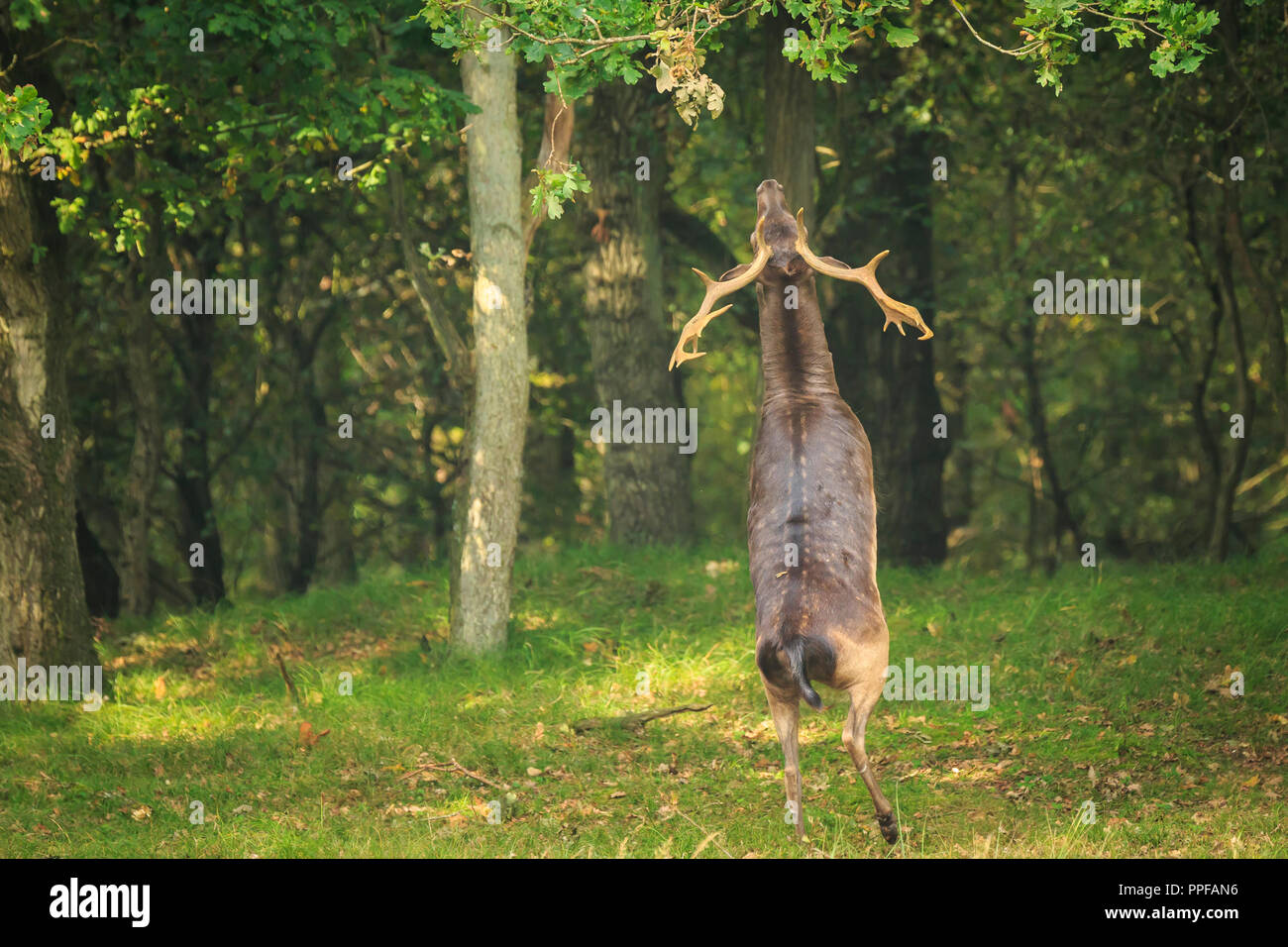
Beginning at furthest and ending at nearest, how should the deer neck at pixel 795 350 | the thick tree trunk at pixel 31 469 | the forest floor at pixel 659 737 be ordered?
the thick tree trunk at pixel 31 469 → the forest floor at pixel 659 737 → the deer neck at pixel 795 350

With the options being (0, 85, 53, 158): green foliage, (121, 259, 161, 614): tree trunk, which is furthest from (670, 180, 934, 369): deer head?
(121, 259, 161, 614): tree trunk

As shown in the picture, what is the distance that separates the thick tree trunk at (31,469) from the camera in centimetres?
1096

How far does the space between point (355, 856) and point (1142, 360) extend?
1687 cm

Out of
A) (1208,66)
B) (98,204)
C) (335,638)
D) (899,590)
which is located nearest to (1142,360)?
(1208,66)

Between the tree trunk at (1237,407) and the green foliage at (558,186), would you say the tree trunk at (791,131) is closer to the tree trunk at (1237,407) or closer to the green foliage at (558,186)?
the tree trunk at (1237,407)

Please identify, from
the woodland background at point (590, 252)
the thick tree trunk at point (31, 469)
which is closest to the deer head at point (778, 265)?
the woodland background at point (590, 252)

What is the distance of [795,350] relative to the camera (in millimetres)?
7391

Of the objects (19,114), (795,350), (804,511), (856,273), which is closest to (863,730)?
(804,511)

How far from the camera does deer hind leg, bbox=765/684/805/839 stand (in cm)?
728

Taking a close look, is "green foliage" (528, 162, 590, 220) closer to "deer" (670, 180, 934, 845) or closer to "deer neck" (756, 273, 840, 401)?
"deer" (670, 180, 934, 845)

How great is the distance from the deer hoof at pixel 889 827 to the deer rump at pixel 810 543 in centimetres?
77

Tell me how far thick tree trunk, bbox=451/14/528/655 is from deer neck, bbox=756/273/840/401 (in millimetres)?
4609

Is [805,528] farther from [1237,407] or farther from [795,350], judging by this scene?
[1237,407]

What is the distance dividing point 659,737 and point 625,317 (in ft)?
20.2
